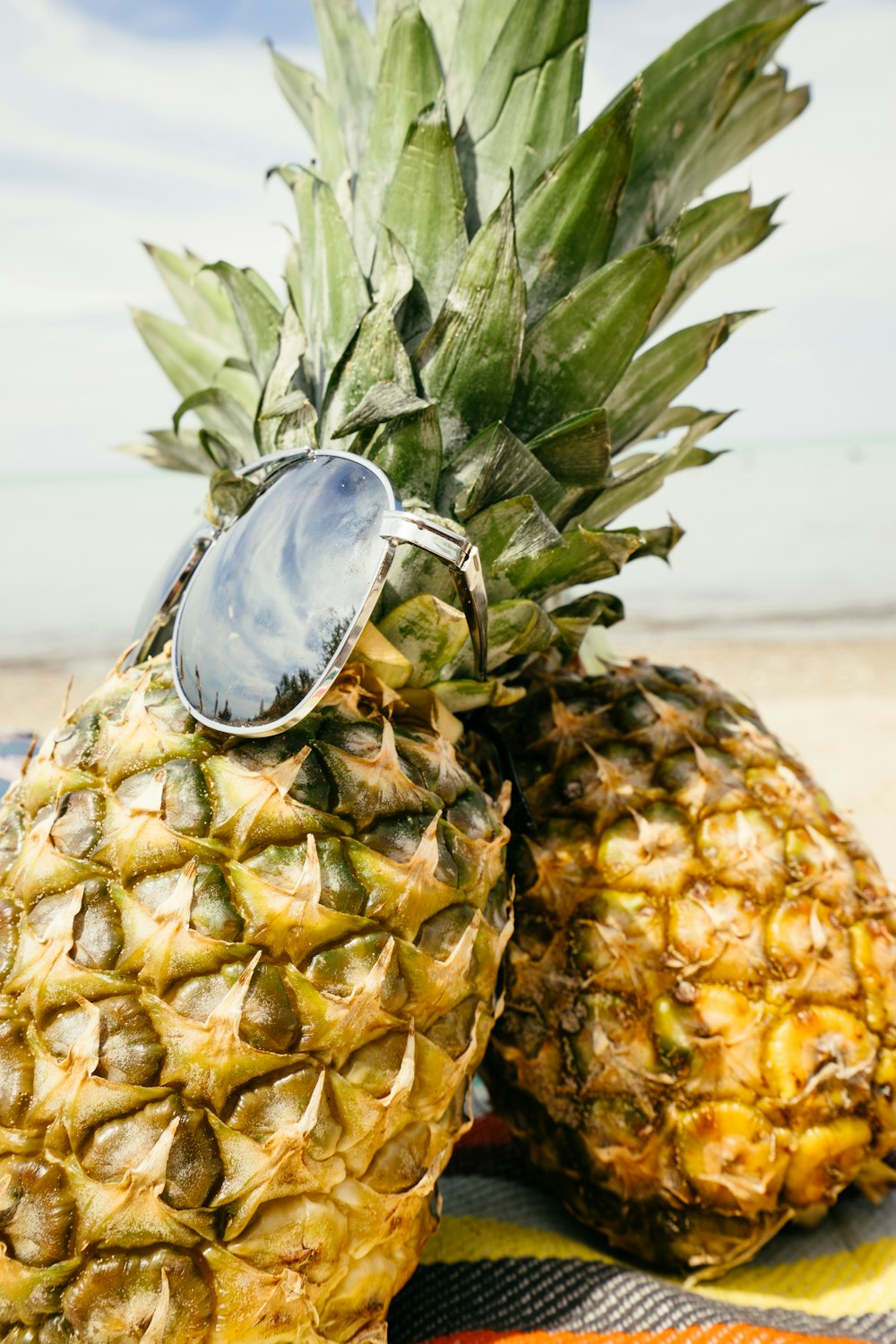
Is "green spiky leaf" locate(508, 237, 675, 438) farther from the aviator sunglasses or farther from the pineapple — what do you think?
the aviator sunglasses

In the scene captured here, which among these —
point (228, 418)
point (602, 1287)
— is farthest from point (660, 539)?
point (602, 1287)

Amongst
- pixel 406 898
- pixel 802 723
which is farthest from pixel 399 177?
pixel 802 723

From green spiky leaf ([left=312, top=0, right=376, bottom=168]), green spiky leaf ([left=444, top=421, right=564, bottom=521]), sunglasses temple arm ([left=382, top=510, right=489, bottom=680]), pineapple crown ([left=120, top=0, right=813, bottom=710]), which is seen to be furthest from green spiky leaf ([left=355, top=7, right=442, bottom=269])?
sunglasses temple arm ([left=382, top=510, right=489, bottom=680])

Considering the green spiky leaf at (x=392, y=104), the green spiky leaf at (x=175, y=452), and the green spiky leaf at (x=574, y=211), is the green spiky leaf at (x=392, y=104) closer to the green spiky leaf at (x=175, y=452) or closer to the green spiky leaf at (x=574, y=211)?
the green spiky leaf at (x=574, y=211)

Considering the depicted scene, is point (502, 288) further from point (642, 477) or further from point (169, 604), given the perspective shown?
point (169, 604)

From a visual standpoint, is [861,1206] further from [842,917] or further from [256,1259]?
[256,1259]

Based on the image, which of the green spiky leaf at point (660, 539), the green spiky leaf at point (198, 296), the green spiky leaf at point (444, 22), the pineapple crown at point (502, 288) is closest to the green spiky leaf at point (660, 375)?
the pineapple crown at point (502, 288)
